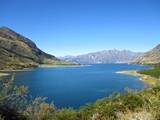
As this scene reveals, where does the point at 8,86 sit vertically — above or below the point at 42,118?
above

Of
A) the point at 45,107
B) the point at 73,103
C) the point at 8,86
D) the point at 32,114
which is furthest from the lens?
the point at 73,103

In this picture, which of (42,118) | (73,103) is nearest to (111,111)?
(42,118)

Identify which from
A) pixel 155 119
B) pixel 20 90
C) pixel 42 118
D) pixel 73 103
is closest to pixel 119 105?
pixel 42 118

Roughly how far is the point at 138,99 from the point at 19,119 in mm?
8310

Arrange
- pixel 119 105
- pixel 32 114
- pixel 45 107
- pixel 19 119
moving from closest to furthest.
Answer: pixel 19 119 < pixel 119 105 < pixel 32 114 < pixel 45 107

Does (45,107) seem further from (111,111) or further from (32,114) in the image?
(111,111)

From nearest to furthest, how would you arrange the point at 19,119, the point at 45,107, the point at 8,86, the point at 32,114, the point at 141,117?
the point at 141,117 → the point at 19,119 → the point at 8,86 → the point at 32,114 → the point at 45,107

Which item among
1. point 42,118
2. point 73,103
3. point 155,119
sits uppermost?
point 155,119

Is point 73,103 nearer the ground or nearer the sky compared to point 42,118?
nearer the ground

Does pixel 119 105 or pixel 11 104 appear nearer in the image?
pixel 11 104

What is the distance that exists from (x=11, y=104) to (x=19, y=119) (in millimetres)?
1802

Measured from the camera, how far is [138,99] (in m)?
21.4

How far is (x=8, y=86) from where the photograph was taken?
19141 mm

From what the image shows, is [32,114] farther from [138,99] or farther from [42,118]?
[138,99]
